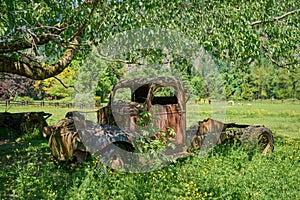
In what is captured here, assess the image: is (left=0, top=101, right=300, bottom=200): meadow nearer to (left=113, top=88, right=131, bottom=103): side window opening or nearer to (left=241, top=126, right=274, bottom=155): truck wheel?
(left=241, top=126, right=274, bottom=155): truck wheel

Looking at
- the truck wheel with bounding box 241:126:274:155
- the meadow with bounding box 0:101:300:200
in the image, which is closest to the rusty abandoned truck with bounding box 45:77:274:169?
the truck wheel with bounding box 241:126:274:155

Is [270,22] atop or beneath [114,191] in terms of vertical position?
atop

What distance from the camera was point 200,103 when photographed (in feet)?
54.1

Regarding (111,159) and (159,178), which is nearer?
(159,178)

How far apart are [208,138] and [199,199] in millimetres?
3264

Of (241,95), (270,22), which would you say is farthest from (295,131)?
(241,95)

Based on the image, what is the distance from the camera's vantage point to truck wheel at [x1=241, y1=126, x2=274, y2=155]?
735 centimetres

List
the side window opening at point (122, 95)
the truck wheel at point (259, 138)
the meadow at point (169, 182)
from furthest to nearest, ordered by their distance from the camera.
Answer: the truck wheel at point (259, 138) → the side window opening at point (122, 95) → the meadow at point (169, 182)

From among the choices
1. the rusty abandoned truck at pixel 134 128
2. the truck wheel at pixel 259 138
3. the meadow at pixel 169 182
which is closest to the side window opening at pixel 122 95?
the rusty abandoned truck at pixel 134 128

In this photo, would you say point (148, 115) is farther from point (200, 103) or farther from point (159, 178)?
point (200, 103)

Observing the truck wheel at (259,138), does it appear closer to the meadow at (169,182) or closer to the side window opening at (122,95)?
the meadow at (169,182)

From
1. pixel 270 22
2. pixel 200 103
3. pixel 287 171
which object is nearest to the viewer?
pixel 287 171

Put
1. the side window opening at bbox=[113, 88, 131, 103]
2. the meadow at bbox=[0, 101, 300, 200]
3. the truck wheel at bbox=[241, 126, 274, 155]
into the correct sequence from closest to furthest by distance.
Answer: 1. the meadow at bbox=[0, 101, 300, 200]
2. the side window opening at bbox=[113, 88, 131, 103]
3. the truck wheel at bbox=[241, 126, 274, 155]

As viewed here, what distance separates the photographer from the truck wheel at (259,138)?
24.1 feet
